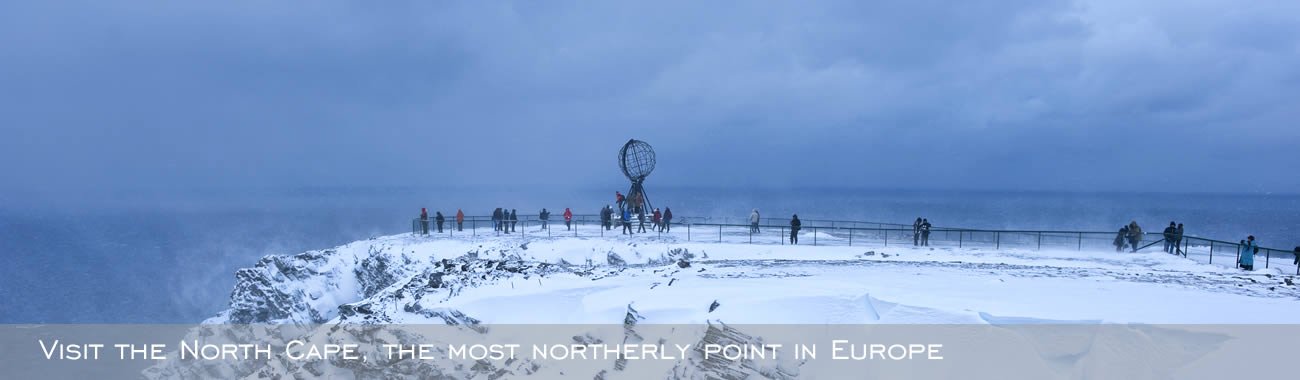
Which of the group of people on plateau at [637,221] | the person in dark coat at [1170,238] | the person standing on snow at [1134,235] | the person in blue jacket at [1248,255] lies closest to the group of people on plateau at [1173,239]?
the person in dark coat at [1170,238]

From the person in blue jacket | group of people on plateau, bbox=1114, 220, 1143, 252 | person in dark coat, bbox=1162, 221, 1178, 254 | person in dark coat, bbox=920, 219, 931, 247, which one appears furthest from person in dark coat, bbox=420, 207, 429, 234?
the person in blue jacket

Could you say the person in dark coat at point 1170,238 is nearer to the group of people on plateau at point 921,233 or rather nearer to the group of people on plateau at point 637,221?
the group of people on plateau at point 921,233

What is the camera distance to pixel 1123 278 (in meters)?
18.2

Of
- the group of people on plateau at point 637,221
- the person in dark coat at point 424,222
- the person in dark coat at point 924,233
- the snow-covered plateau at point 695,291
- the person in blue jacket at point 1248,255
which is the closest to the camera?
the snow-covered plateau at point 695,291

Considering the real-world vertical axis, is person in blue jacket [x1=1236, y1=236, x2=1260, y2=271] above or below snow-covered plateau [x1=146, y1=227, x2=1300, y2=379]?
above

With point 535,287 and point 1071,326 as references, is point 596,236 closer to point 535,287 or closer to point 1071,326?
point 535,287

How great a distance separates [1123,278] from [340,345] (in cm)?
2212

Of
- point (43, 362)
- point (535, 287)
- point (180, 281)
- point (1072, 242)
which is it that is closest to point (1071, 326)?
point (535, 287)

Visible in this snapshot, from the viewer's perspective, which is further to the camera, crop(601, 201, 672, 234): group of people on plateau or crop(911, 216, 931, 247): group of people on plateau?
crop(601, 201, 672, 234): group of people on plateau

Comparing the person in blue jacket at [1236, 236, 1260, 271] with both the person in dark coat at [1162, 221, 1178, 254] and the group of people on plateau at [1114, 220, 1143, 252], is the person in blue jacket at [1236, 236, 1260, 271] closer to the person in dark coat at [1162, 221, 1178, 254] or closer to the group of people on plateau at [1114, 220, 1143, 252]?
the person in dark coat at [1162, 221, 1178, 254]

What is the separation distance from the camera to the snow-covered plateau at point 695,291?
1299cm

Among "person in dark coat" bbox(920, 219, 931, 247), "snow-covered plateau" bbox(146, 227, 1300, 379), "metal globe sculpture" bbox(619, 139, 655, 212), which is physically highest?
"metal globe sculpture" bbox(619, 139, 655, 212)

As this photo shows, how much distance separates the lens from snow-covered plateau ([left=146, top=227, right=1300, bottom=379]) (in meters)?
Result: 13.0

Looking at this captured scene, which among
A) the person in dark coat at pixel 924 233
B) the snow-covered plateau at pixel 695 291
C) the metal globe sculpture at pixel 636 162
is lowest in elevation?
the snow-covered plateau at pixel 695 291
